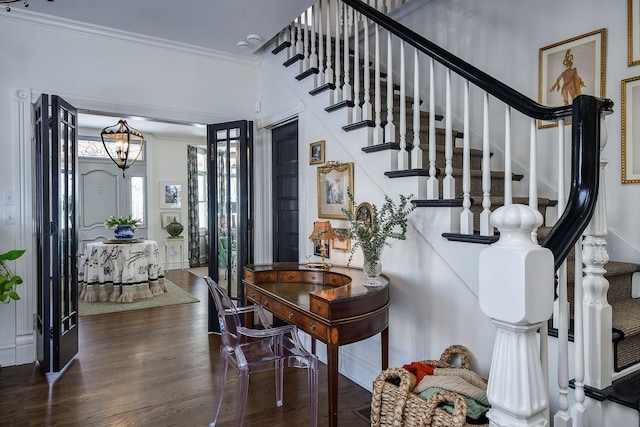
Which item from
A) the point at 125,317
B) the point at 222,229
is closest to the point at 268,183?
the point at 222,229

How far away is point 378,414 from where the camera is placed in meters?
1.91

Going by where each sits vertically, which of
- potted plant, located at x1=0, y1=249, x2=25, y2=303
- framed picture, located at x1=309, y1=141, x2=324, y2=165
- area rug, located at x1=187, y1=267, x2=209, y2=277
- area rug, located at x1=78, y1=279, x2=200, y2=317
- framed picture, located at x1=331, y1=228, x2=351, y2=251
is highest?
framed picture, located at x1=309, y1=141, x2=324, y2=165

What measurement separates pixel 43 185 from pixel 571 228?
3.61m

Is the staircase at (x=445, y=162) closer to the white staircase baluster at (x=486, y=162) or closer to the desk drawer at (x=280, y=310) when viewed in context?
the white staircase baluster at (x=486, y=162)

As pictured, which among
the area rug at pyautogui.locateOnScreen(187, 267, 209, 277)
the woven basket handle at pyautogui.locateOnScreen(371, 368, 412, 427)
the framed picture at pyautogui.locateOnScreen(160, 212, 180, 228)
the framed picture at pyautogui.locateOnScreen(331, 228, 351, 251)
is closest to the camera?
the woven basket handle at pyautogui.locateOnScreen(371, 368, 412, 427)

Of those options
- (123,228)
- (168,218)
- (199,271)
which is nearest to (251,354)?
Result: (123,228)

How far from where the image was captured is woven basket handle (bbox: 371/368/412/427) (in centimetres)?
178

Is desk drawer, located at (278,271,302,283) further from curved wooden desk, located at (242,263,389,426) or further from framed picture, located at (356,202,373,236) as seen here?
framed picture, located at (356,202,373,236)

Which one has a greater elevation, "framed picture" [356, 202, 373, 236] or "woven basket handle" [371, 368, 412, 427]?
"framed picture" [356, 202, 373, 236]

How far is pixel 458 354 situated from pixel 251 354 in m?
1.21

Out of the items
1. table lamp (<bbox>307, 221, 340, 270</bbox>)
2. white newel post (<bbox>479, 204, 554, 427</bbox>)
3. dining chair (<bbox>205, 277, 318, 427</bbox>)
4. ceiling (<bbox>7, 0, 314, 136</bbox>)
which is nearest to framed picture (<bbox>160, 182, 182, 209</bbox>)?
ceiling (<bbox>7, 0, 314, 136</bbox>)

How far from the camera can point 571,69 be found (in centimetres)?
258

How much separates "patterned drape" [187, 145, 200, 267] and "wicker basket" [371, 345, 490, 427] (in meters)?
7.35

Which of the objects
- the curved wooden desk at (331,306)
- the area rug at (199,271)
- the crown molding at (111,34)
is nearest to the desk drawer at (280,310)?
the curved wooden desk at (331,306)
